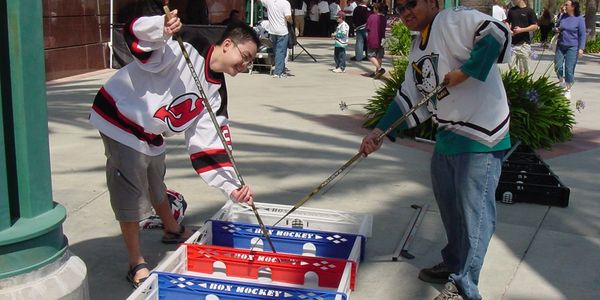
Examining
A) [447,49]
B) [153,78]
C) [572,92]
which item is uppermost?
[447,49]

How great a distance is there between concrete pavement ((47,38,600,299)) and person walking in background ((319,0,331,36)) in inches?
689

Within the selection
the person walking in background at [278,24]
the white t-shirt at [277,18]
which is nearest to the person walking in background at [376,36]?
the person walking in background at [278,24]

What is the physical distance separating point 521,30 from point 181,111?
10.6m

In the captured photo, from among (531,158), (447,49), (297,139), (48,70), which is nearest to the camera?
(447,49)

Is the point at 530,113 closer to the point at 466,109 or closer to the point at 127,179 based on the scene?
the point at 466,109

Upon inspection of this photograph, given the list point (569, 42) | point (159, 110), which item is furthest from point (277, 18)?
point (159, 110)

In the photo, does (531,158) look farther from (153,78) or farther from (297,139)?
(153,78)

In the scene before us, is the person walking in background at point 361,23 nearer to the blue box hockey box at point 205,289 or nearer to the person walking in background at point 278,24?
the person walking in background at point 278,24

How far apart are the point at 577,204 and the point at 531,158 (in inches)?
41.9

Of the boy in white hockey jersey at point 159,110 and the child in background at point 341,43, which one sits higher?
the boy in white hockey jersey at point 159,110

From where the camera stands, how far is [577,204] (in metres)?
5.75

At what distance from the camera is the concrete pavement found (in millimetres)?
4219

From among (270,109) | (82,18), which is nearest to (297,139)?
(270,109)

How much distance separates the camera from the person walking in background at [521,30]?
1282 centimetres
